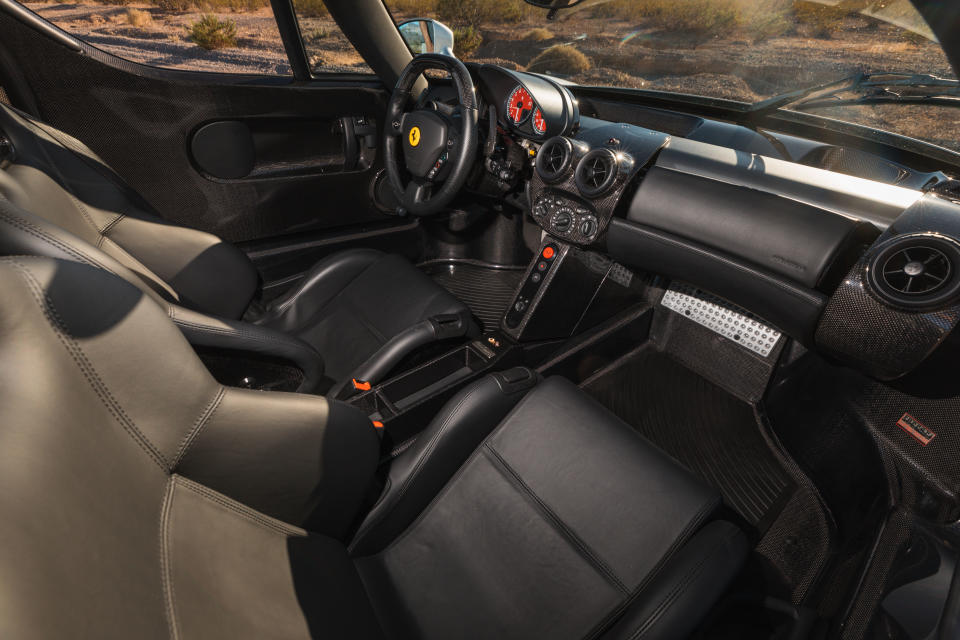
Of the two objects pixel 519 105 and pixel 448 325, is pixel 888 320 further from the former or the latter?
pixel 519 105

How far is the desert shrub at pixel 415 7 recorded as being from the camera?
8.28ft

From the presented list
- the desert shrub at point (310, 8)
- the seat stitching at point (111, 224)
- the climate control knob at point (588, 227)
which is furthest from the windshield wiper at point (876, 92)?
the seat stitching at point (111, 224)

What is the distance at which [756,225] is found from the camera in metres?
1.37

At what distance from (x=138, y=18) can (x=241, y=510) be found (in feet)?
8.74

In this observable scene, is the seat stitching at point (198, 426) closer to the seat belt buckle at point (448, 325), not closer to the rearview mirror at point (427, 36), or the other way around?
Answer: the seat belt buckle at point (448, 325)

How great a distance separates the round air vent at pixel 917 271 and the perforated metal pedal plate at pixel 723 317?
0.76 m

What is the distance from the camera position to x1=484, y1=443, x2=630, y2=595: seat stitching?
1041mm

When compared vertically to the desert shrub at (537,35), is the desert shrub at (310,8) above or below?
above

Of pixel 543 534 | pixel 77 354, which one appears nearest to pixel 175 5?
pixel 77 354

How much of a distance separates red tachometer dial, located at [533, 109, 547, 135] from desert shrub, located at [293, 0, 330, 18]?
4.22ft

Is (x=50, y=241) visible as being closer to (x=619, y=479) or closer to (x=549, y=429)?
(x=549, y=429)

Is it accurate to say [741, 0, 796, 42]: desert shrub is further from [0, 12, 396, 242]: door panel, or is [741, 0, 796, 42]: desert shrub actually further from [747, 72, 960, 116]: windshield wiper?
[0, 12, 396, 242]: door panel

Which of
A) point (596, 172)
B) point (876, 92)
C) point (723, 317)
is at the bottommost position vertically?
point (723, 317)

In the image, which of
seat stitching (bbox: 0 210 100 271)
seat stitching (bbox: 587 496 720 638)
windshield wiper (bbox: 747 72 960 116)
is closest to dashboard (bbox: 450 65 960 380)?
windshield wiper (bbox: 747 72 960 116)
